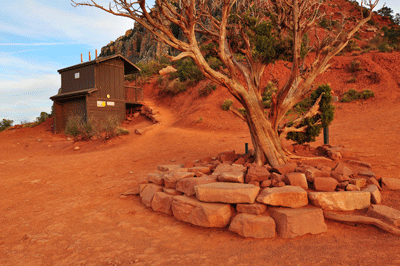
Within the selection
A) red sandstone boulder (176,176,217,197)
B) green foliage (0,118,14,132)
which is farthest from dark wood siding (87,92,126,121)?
red sandstone boulder (176,176,217,197)

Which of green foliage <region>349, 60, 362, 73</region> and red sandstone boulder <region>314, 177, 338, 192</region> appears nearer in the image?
red sandstone boulder <region>314, 177, 338, 192</region>

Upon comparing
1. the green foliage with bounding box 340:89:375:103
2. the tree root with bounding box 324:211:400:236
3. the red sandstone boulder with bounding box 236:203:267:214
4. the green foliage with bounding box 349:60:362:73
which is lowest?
the tree root with bounding box 324:211:400:236

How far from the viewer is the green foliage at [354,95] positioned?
1614 centimetres

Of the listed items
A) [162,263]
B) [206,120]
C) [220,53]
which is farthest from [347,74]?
[162,263]

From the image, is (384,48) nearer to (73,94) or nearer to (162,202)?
(162,202)

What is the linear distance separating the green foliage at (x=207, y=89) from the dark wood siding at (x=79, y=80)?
800 cm

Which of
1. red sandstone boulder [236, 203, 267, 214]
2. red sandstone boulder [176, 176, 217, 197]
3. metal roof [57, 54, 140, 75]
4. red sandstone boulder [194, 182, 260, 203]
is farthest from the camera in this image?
metal roof [57, 54, 140, 75]

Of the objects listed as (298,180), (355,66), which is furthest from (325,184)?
(355,66)

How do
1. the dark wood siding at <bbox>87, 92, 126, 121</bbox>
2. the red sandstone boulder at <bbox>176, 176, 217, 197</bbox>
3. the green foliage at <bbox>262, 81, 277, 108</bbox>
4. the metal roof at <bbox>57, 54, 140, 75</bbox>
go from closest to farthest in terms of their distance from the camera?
the red sandstone boulder at <bbox>176, 176, 217, 197</bbox>
the green foliage at <bbox>262, 81, 277, 108</bbox>
the dark wood siding at <bbox>87, 92, 126, 121</bbox>
the metal roof at <bbox>57, 54, 140, 75</bbox>

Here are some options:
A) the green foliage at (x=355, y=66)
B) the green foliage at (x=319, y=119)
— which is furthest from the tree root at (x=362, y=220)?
the green foliage at (x=355, y=66)

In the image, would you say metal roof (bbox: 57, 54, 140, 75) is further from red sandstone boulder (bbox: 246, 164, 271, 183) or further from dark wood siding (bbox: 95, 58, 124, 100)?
red sandstone boulder (bbox: 246, 164, 271, 183)

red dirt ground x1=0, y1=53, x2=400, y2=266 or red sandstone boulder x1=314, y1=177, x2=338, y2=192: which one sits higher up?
red sandstone boulder x1=314, y1=177, x2=338, y2=192

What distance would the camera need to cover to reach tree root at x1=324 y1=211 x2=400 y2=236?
3191 millimetres

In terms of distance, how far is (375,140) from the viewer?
25.9ft
